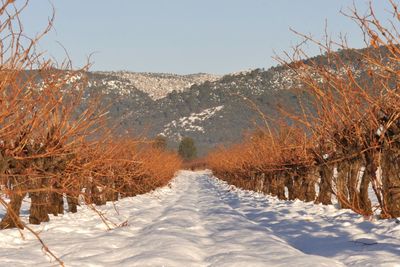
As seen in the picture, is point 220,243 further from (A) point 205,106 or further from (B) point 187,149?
(A) point 205,106

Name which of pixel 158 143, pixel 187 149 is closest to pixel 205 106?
pixel 187 149

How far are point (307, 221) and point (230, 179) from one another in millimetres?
29482

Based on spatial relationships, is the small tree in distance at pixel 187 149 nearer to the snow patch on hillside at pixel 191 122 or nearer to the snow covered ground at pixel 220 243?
the snow patch on hillside at pixel 191 122

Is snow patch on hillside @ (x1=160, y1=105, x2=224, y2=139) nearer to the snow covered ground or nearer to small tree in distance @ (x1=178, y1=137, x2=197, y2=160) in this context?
small tree in distance @ (x1=178, y1=137, x2=197, y2=160)

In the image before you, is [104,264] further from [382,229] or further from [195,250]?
[382,229]

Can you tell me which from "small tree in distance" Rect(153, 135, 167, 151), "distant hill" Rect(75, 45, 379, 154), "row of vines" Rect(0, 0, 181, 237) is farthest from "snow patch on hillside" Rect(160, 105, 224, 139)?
"row of vines" Rect(0, 0, 181, 237)

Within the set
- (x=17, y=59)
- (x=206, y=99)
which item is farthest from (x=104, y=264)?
(x=206, y=99)

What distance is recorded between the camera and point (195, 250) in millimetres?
7391

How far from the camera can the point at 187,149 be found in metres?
137

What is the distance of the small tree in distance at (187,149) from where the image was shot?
136125mm

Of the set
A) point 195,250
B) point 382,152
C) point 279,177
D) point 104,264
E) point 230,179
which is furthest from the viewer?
A: point 230,179

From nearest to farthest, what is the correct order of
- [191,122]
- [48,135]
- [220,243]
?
[220,243], [48,135], [191,122]

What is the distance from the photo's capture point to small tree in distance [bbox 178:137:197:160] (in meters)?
136

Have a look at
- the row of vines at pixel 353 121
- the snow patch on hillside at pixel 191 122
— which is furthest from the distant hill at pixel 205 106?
the row of vines at pixel 353 121
